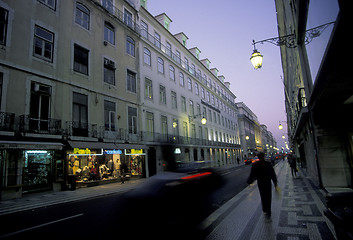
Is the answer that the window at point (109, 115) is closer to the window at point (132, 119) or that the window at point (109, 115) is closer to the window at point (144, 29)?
the window at point (132, 119)

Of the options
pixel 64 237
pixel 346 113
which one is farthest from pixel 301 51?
pixel 64 237

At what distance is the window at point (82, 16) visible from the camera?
1688cm

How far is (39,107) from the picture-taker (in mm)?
13148

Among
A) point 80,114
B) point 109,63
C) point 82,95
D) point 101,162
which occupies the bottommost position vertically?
point 101,162

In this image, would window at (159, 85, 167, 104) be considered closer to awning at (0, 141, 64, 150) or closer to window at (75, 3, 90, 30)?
window at (75, 3, 90, 30)

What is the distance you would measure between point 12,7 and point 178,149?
21.8 meters

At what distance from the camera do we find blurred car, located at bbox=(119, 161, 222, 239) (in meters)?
4.75

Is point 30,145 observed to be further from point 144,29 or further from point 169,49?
point 169,49

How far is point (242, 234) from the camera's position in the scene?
14.1ft

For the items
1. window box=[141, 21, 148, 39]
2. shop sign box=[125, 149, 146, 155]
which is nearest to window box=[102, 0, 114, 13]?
window box=[141, 21, 148, 39]

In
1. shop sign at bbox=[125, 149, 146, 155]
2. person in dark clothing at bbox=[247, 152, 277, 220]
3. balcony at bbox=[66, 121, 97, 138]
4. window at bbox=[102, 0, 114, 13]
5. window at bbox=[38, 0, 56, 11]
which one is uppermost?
window at bbox=[102, 0, 114, 13]

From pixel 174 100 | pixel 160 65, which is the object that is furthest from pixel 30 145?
pixel 174 100

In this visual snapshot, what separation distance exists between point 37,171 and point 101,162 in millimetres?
4905

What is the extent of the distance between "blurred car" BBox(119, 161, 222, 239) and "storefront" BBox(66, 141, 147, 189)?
10.4 meters
